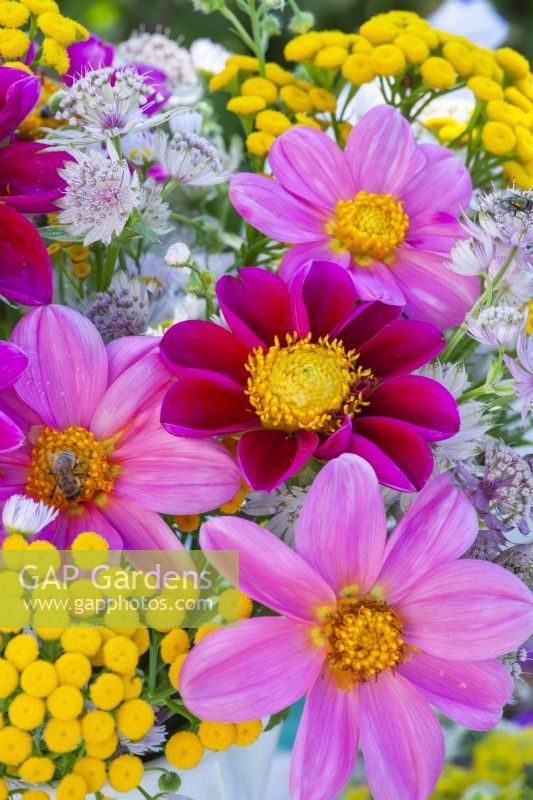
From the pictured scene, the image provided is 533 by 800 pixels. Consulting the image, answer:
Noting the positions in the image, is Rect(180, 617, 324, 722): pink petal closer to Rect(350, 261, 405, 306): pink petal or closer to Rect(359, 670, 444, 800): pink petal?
Rect(359, 670, 444, 800): pink petal

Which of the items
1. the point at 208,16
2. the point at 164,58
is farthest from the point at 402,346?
the point at 208,16

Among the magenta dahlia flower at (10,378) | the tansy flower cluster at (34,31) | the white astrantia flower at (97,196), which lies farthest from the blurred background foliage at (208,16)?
the magenta dahlia flower at (10,378)

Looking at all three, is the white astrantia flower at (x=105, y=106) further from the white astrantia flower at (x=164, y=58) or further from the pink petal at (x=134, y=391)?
the white astrantia flower at (x=164, y=58)

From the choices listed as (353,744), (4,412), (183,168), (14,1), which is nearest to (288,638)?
(353,744)

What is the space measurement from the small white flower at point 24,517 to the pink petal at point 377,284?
195mm

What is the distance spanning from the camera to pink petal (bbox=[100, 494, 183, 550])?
0.50 m

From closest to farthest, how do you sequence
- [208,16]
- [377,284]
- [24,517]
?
[24,517]
[377,284]
[208,16]

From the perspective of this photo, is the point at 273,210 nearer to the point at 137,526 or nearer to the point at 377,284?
the point at 377,284

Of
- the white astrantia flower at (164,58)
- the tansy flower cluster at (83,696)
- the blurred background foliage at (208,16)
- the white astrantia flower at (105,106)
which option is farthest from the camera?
the blurred background foliage at (208,16)

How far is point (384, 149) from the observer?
0.61 metres

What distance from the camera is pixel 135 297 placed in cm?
58

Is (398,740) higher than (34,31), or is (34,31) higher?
(34,31)

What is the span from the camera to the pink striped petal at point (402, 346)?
52cm

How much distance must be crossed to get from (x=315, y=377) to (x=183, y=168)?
6.3 inches
